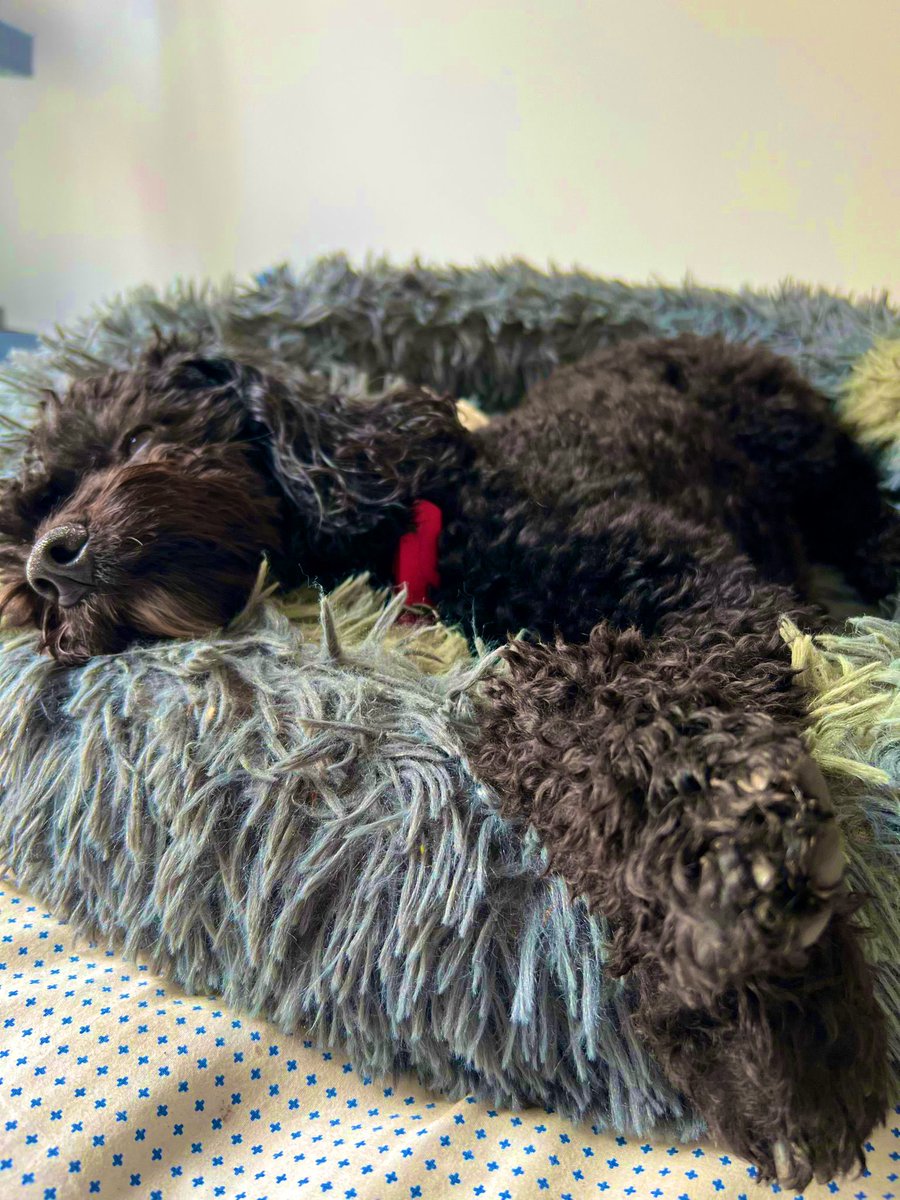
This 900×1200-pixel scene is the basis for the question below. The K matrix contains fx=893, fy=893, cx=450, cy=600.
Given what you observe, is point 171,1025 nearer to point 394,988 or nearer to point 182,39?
point 394,988

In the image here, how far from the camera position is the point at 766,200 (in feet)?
9.14

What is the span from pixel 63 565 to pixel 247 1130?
0.75m

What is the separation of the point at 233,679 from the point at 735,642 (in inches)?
26.0

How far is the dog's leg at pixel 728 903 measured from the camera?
70cm

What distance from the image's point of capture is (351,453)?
4.84 ft

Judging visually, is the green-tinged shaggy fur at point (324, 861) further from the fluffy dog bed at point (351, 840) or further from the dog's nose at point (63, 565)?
the dog's nose at point (63, 565)

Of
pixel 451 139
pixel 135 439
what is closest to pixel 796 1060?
pixel 135 439

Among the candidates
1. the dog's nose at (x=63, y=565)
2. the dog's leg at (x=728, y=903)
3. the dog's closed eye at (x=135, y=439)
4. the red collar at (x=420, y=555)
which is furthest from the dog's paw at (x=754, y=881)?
the dog's closed eye at (x=135, y=439)

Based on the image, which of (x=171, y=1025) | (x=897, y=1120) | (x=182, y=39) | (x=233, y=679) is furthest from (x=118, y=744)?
(x=182, y=39)

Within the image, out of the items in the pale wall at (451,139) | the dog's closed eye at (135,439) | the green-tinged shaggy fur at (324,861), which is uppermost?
the pale wall at (451,139)

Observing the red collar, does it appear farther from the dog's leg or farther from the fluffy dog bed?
the dog's leg

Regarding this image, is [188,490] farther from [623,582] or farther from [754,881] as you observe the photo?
[754,881]

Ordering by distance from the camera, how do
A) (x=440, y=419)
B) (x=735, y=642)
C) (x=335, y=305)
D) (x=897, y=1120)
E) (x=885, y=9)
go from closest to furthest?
(x=897, y=1120) < (x=735, y=642) < (x=440, y=419) < (x=335, y=305) < (x=885, y=9)

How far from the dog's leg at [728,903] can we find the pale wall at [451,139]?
2.39m
